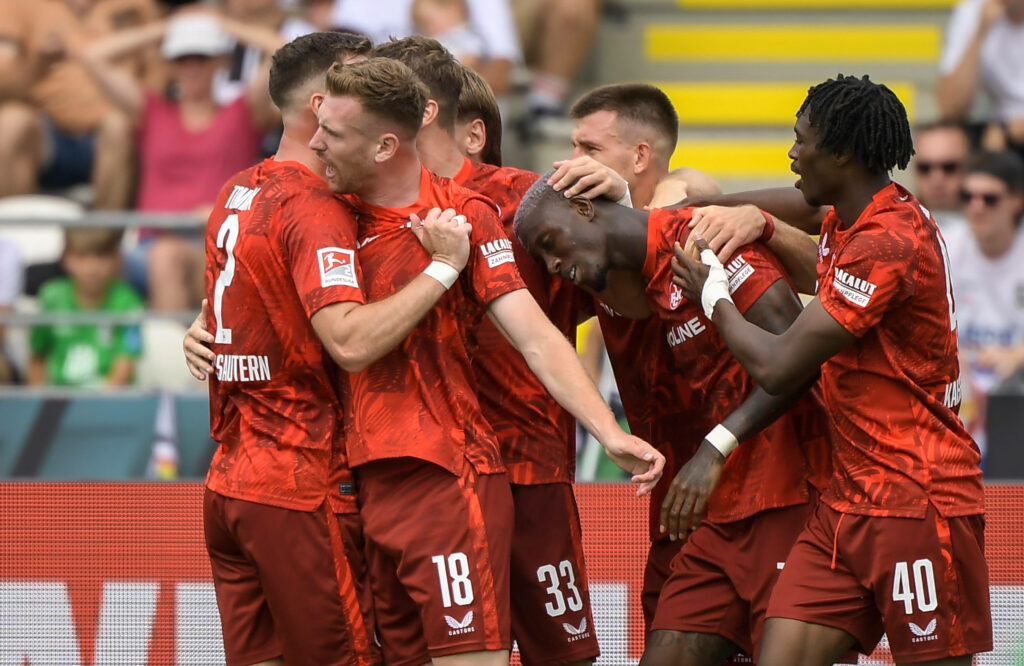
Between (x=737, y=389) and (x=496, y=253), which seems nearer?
(x=496, y=253)

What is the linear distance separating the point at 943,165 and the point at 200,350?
221 inches

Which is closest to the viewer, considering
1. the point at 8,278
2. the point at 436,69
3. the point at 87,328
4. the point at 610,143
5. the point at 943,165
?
the point at 436,69

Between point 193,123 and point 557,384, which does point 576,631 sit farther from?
point 193,123

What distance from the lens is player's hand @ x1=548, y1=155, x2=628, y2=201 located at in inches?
184

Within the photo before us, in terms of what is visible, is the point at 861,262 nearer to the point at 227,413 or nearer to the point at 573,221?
the point at 573,221

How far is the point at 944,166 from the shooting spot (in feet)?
28.8

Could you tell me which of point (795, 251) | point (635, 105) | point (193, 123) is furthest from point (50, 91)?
point (795, 251)

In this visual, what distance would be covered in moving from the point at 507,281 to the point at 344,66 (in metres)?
0.79

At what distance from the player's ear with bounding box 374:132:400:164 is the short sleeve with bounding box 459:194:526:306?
0.29m

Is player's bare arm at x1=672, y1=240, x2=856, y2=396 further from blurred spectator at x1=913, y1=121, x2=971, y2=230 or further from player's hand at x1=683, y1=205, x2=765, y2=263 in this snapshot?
blurred spectator at x1=913, y1=121, x2=971, y2=230

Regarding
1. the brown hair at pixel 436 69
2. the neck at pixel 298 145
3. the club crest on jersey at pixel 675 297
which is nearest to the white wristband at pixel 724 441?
the club crest on jersey at pixel 675 297

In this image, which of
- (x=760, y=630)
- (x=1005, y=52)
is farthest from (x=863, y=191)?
(x=1005, y=52)

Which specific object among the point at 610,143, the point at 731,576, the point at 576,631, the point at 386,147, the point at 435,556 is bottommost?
the point at 576,631

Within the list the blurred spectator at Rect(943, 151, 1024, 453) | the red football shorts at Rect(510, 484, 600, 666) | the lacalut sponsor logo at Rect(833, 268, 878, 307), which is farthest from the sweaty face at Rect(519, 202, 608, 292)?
the blurred spectator at Rect(943, 151, 1024, 453)
